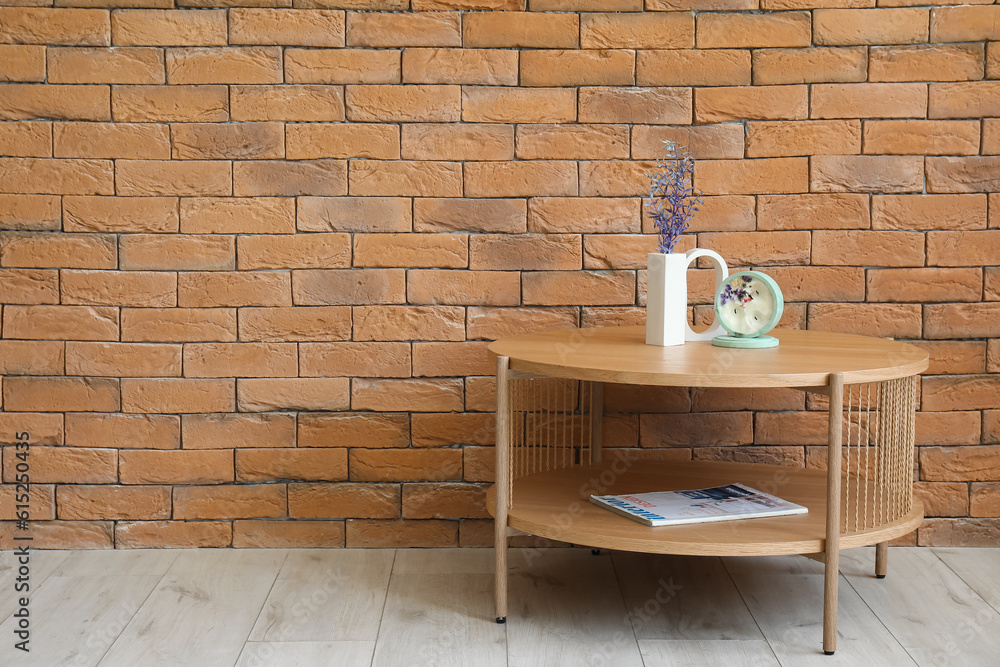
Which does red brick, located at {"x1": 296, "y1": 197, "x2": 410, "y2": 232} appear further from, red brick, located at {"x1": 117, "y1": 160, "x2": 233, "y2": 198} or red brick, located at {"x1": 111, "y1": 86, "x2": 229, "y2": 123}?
red brick, located at {"x1": 111, "y1": 86, "x2": 229, "y2": 123}

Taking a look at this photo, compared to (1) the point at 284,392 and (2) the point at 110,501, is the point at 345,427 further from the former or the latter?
(2) the point at 110,501

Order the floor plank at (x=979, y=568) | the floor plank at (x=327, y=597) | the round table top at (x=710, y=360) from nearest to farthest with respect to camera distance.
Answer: the round table top at (x=710, y=360) < the floor plank at (x=327, y=597) < the floor plank at (x=979, y=568)

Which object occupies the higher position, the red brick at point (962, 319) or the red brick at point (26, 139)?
the red brick at point (26, 139)

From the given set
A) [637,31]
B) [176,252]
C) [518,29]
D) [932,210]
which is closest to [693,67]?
[637,31]

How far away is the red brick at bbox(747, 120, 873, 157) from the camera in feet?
7.54

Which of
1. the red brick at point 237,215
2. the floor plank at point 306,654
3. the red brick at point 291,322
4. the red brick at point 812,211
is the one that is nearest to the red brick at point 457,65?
the red brick at point 237,215

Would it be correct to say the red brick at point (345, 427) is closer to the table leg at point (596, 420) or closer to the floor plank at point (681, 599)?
the table leg at point (596, 420)

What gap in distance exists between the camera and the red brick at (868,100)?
7.52 feet

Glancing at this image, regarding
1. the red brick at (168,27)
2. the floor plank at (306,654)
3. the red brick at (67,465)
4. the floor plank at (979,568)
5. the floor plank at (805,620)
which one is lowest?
the floor plank at (306,654)

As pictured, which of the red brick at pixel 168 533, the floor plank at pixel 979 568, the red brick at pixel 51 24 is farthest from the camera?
the red brick at pixel 168 533

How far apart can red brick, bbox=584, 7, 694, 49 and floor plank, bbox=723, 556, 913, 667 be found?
127 cm

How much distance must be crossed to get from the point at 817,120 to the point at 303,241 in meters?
1.29

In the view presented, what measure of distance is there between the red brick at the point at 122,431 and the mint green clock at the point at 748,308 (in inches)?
52.7

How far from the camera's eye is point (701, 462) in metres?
2.28
